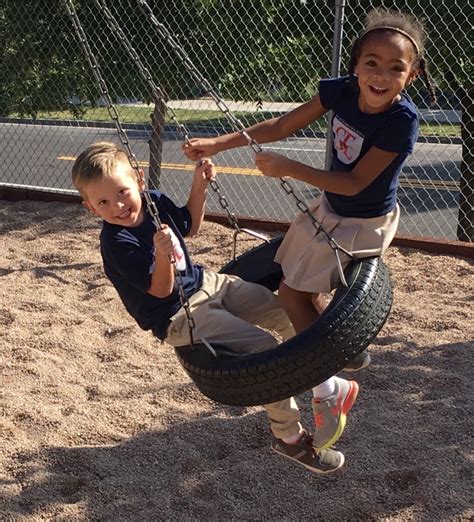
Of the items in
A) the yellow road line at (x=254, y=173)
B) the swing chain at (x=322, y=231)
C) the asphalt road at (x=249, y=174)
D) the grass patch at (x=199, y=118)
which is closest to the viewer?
the swing chain at (x=322, y=231)

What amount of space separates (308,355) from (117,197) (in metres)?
0.79

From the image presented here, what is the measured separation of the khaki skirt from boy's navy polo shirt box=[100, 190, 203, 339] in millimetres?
349

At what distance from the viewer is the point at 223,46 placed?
633 centimetres

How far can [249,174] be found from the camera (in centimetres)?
1058

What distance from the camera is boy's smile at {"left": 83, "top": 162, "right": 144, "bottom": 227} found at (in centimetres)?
261

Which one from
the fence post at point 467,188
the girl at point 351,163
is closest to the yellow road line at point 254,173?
the fence post at point 467,188

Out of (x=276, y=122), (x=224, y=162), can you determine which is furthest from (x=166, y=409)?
(x=224, y=162)

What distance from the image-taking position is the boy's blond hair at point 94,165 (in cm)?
261

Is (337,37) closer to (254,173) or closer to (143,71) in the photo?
(143,71)

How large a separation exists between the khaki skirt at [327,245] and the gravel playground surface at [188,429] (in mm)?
871

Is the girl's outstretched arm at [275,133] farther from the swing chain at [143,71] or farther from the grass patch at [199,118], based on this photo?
the grass patch at [199,118]

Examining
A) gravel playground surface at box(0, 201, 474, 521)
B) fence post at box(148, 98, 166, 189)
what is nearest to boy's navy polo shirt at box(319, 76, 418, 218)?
gravel playground surface at box(0, 201, 474, 521)

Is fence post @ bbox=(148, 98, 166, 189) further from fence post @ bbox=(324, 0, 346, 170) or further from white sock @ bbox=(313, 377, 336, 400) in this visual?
white sock @ bbox=(313, 377, 336, 400)

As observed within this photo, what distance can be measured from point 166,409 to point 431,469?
1.24m
